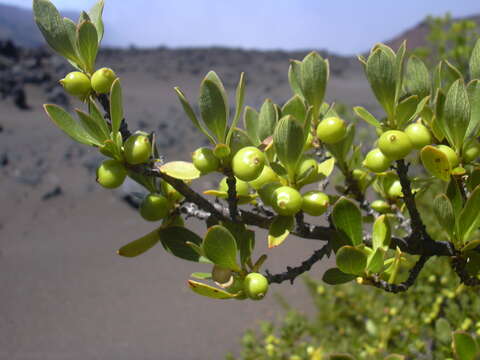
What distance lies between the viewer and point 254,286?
0.53 meters

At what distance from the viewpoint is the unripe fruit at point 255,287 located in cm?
53

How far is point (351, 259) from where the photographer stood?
1.72 feet

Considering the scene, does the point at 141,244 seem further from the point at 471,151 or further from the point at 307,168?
the point at 471,151

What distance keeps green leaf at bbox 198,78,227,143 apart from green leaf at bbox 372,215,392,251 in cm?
24

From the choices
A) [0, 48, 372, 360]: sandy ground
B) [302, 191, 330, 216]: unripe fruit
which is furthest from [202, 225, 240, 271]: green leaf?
[0, 48, 372, 360]: sandy ground

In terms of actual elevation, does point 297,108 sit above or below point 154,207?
above

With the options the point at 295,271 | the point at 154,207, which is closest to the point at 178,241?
the point at 154,207

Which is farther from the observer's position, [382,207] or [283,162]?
[382,207]

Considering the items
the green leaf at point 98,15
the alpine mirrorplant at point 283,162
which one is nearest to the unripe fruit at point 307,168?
the alpine mirrorplant at point 283,162

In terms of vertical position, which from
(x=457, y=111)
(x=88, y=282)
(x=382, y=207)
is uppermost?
(x=457, y=111)

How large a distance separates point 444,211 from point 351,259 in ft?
0.44

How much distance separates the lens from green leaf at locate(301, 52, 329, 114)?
63cm

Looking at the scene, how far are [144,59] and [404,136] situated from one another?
11.5 metres

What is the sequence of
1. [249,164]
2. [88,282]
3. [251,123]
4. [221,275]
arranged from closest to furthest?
1. [249,164]
2. [221,275]
3. [251,123]
4. [88,282]
